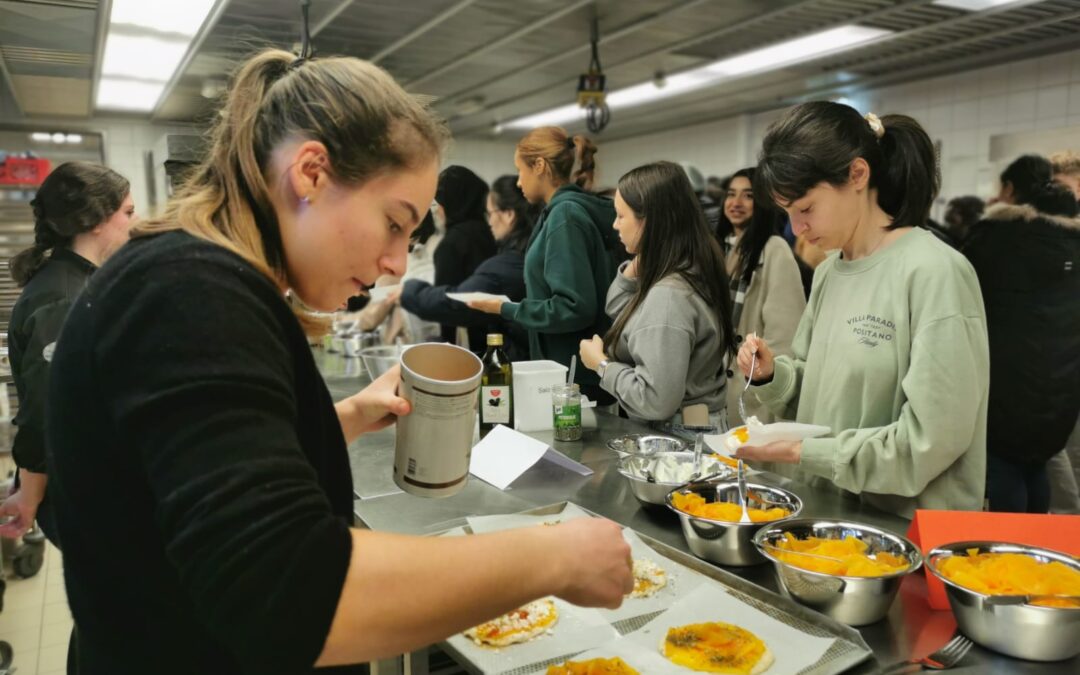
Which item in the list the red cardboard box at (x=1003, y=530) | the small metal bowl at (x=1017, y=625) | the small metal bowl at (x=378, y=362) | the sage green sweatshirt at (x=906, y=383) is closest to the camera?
the small metal bowl at (x=1017, y=625)

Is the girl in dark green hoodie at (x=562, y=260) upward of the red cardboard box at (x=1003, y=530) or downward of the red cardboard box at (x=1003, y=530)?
upward

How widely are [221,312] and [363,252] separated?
21 centimetres

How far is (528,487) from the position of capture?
1.90 m

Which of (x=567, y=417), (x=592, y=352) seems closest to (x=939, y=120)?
(x=592, y=352)

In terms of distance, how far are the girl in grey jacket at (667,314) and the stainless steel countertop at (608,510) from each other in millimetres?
223

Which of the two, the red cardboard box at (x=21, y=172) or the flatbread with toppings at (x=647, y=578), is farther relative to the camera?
the red cardboard box at (x=21, y=172)

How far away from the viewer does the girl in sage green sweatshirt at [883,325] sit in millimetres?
1504

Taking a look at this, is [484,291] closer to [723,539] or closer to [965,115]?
[723,539]

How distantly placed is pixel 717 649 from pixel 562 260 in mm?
1852

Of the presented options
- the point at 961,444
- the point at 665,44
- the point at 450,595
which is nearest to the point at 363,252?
the point at 450,595

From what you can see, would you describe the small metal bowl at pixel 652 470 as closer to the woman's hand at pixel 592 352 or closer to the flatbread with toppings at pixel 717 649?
the flatbread with toppings at pixel 717 649

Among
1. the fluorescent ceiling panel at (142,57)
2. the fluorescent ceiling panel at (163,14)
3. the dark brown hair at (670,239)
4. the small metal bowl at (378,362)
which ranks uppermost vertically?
the fluorescent ceiling panel at (142,57)

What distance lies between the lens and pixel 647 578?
4.54 ft

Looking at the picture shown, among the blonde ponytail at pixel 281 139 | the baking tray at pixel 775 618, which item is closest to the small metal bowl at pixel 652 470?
the baking tray at pixel 775 618
